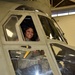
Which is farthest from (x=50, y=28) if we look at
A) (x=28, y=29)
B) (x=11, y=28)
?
(x=11, y=28)

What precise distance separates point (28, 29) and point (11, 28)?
32 cm

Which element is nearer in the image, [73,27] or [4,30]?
[4,30]

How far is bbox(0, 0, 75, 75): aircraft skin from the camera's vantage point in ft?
7.76

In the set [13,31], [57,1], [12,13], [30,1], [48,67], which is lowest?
[48,67]

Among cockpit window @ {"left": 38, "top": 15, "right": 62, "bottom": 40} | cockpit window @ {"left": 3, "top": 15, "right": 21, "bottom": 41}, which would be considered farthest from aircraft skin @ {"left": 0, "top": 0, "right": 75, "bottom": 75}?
cockpit window @ {"left": 38, "top": 15, "right": 62, "bottom": 40}

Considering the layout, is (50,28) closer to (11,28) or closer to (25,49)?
(11,28)

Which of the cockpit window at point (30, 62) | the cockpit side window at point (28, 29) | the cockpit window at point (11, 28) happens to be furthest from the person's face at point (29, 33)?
the cockpit window at point (30, 62)

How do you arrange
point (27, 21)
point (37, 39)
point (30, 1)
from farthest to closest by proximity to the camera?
point (30, 1) → point (27, 21) → point (37, 39)

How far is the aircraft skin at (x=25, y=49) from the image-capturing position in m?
2.37

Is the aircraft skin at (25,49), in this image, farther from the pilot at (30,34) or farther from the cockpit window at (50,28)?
the cockpit window at (50,28)

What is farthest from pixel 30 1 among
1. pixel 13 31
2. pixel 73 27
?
pixel 73 27

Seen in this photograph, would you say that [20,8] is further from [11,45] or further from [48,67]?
[48,67]

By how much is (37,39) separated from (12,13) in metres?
0.46

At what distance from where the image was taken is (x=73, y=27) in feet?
30.8
